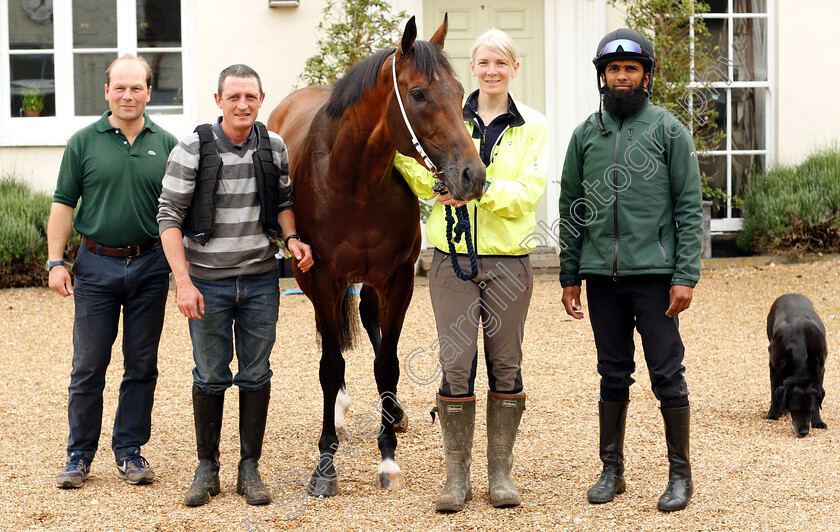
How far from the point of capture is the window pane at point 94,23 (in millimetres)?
9672

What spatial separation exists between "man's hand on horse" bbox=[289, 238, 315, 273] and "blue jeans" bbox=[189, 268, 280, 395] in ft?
0.61

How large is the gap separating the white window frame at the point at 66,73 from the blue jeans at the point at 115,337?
587 cm

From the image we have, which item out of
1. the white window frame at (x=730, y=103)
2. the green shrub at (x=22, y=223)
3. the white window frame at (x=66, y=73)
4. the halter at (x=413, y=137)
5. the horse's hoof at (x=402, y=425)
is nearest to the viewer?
the halter at (x=413, y=137)

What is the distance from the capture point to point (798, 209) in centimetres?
901

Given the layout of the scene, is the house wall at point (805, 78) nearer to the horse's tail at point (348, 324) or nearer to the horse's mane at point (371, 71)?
the horse's tail at point (348, 324)

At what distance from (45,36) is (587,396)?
7.39 metres

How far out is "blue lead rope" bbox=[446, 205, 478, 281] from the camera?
354 cm

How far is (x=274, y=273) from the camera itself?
391 centimetres

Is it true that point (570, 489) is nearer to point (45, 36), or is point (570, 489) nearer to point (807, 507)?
point (807, 507)

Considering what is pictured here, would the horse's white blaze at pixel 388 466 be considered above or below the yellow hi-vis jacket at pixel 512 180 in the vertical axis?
below

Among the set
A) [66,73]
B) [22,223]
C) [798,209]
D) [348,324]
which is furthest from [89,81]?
[798,209]

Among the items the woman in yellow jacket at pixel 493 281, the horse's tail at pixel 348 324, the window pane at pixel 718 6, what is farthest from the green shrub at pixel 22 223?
the window pane at pixel 718 6

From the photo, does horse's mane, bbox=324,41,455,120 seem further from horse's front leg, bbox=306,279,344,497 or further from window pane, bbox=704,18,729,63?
window pane, bbox=704,18,729,63

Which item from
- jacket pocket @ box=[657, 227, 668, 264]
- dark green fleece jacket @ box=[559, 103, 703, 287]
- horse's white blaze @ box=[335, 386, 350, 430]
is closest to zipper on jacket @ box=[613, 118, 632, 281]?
dark green fleece jacket @ box=[559, 103, 703, 287]
